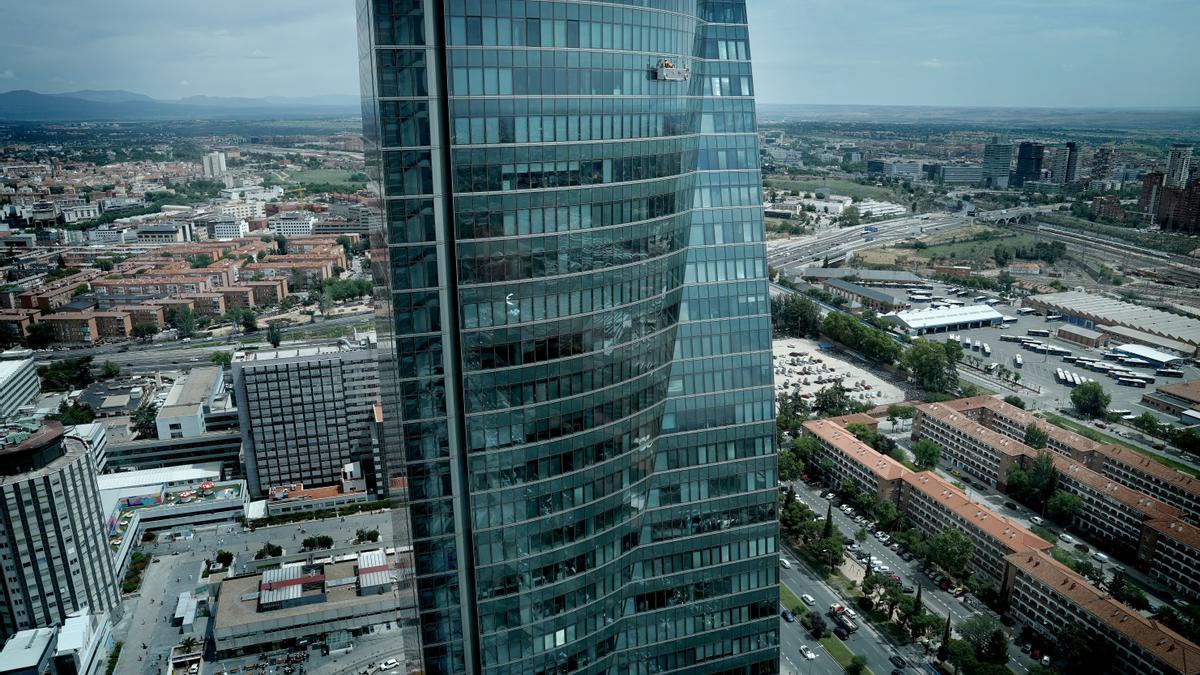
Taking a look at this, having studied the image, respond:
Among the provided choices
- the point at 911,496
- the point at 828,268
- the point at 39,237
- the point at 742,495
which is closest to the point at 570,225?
the point at 742,495

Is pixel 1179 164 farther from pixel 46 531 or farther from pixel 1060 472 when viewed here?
pixel 46 531

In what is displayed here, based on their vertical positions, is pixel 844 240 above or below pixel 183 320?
above

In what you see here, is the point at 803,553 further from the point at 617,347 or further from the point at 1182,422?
the point at 1182,422

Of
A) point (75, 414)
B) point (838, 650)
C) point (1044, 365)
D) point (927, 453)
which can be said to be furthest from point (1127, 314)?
point (75, 414)

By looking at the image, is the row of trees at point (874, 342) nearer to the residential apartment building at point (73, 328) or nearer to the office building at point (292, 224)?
the residential apartment building at point (73, 328)

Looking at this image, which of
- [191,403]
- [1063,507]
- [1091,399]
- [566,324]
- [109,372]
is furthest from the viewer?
[109,372]

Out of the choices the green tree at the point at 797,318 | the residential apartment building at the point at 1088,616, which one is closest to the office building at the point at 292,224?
the green tree at the point at 797,318
